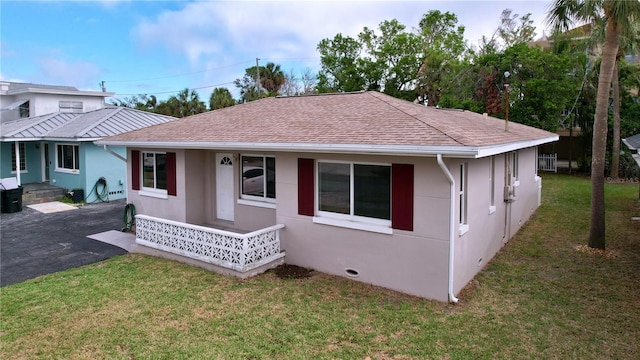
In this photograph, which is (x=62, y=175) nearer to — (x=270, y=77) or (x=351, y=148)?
(x=351, y=148)

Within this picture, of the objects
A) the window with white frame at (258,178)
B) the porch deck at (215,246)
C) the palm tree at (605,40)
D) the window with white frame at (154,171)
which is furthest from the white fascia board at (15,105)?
the palm tree at (605,40)

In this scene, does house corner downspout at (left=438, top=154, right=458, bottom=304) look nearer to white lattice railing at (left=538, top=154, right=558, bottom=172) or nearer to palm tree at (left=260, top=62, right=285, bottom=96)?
white lattice railing at (left=538, top=154, right=558, bottom=172)

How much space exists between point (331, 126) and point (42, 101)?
2099 cm

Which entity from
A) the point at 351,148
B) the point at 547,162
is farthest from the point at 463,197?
the point at 547,162

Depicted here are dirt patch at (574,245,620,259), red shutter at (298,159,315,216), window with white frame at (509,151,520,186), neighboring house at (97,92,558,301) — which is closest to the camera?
neighboring house at (97,92,558,301)

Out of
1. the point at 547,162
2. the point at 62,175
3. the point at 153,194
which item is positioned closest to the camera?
the point at 153,194

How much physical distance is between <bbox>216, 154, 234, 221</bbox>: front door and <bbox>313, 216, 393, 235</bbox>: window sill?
338 cm

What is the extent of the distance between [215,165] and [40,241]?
209 inches

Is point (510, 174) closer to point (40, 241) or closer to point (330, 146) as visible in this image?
point (330, 146)

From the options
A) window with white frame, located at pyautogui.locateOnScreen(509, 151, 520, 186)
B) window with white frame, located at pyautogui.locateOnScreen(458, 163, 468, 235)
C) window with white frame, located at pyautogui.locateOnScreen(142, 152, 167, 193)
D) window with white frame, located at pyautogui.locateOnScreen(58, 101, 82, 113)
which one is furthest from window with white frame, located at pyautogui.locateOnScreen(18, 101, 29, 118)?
window with white frame, located at pyautogui.locateOnScreen(509, 151, 520, 186)

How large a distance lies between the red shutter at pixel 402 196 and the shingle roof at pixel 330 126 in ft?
2.06

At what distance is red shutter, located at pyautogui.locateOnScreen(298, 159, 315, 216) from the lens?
26.7ft

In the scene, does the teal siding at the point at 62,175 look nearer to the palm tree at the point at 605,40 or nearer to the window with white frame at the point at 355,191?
the window with white frame at the point at 355,191

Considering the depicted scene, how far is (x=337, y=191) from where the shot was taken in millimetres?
7926
